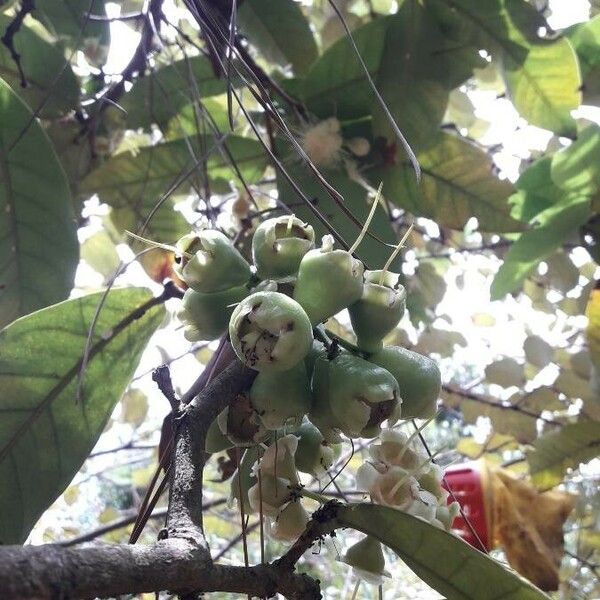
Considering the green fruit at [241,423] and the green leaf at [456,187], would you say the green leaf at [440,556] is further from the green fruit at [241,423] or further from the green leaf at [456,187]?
the green leaf at [456,187]

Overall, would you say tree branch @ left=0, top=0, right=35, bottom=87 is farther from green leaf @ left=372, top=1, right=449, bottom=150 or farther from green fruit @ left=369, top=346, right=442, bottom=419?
green fruit @ left=369, top=346, right=442, bottom=419

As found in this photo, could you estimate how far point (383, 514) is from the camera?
45 centimetres

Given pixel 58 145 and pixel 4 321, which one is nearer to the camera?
pixel 4 321

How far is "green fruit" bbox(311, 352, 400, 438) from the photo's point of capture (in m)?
0.43

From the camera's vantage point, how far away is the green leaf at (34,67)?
933 millimetres

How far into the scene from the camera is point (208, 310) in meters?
0.50

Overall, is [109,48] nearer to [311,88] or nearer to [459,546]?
[311,88]

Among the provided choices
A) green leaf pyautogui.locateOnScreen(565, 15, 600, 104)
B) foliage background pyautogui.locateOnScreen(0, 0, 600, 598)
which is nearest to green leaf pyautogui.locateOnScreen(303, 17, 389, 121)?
foliage background pyautogui.locateOnScreen(0, 0, 600, 598)

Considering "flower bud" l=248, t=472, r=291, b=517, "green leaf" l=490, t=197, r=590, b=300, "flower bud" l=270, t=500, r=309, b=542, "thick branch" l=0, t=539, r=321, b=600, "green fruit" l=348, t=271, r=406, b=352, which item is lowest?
"thick branch" l=0, t=539, r=321, b=600

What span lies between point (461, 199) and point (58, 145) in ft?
1.78

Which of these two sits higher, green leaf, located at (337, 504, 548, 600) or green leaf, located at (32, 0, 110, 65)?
green leaf, located at (32, 0, 110, 65)

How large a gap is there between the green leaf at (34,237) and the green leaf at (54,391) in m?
0.16

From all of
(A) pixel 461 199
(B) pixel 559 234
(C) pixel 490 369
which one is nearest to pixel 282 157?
(A) pixel 461 199

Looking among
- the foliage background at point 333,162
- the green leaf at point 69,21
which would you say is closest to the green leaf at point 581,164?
the foliage background at point 333,162
